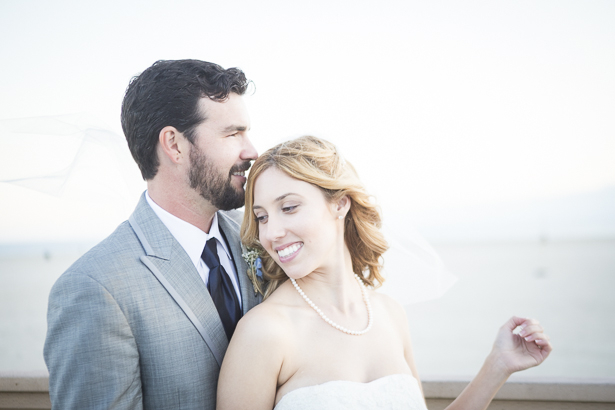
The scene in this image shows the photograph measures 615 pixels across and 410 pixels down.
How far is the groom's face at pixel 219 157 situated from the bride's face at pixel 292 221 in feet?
0.88

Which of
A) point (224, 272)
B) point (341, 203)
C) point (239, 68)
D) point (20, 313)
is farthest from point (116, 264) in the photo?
point (20, 313)

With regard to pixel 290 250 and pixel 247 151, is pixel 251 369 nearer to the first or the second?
pixel 290 250

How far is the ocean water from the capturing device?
6969mm

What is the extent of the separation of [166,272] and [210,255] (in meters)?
0.35

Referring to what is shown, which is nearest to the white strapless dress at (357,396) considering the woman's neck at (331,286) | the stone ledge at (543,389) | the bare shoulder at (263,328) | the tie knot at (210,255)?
the bare shoulder at (263,328)

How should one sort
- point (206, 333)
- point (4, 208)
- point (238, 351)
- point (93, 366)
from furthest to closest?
1. point (4, 208)
2. point (206, 333)
3. point (238, 351)
4. point (93, 366)

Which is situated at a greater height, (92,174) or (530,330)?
(92,174)

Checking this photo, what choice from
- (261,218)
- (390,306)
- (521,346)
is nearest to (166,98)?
(261,218)

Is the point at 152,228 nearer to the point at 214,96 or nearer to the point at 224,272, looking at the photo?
the point at 224,272

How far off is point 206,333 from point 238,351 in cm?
23

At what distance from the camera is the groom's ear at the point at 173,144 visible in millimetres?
2465

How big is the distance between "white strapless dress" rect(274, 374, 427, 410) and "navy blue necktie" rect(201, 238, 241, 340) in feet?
1.74

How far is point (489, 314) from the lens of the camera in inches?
416

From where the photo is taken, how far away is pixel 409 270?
3064 millimetres
